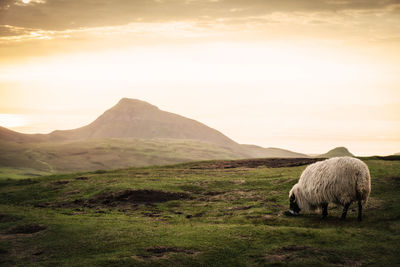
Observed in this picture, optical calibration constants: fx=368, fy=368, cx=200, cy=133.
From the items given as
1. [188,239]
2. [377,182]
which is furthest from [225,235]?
[377,182]

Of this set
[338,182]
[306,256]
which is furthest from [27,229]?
[338,182]

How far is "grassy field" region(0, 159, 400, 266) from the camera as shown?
20094 millimetres

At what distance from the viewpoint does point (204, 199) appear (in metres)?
35.9

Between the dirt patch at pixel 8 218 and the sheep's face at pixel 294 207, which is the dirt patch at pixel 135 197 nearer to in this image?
the dirt patch at pixel 8 218

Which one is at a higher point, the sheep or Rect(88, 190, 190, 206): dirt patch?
the sheep

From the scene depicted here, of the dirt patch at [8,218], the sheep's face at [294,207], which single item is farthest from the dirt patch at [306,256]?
the dirt patch at [8,218]

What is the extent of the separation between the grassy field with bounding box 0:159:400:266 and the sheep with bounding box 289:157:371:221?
1.19 meters

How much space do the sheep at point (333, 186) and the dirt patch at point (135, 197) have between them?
12.8m

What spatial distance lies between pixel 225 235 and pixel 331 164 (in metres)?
9.76

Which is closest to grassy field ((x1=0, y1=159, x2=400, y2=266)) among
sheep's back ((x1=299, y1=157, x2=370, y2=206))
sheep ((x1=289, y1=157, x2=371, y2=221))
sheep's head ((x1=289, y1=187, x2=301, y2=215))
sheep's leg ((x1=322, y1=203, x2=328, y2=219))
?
sheep's leg ((x1=322, y1=203, x2=328, y2=219))

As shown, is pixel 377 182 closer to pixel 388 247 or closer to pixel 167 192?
pixel 388 247

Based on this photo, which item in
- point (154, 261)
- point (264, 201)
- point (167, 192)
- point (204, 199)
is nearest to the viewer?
point (154, 261)

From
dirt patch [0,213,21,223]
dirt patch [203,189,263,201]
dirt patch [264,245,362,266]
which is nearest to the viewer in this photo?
dirt patch [264,245,362,266]

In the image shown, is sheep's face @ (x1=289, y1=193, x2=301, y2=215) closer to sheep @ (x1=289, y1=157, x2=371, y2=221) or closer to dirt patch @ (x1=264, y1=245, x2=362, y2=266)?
sheep @ (x1=289, y1=157, x2=371, y2=221)
